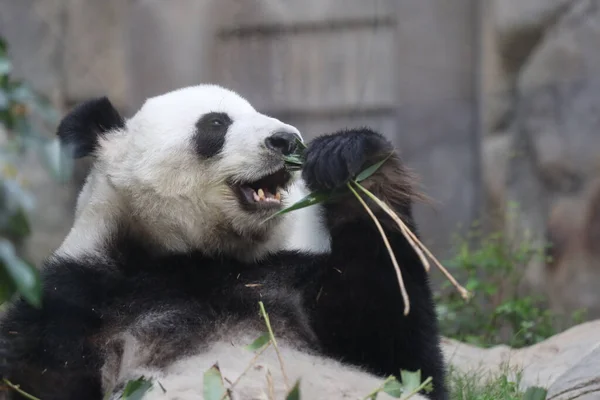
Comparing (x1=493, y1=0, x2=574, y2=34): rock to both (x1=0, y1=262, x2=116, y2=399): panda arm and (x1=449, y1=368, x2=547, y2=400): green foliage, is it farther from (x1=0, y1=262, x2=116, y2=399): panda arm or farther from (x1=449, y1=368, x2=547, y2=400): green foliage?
(x1=0, y1=262, x2=116, y2=399): panda arm

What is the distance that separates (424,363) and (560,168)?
3.79 meters

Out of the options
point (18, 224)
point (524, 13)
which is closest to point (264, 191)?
point (18, 224)

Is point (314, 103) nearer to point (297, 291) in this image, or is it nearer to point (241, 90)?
point (241, 90)

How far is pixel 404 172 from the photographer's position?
3.21 m

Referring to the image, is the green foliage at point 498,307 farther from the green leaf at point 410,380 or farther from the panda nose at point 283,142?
the green leaf at point 410,380

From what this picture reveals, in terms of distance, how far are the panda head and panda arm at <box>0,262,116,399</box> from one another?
0.23 meters

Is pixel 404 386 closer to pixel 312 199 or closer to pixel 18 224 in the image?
pixel 312 199

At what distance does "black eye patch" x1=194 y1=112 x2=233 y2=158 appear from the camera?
351 cm

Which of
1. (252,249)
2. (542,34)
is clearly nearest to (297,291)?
(252,249)

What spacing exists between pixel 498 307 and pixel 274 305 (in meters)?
2.62

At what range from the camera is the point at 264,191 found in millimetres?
3484

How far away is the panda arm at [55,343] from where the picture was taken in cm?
306

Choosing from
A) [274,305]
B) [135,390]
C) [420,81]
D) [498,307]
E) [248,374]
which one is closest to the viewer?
[135,390]

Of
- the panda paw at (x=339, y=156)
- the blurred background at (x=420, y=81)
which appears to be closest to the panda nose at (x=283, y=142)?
the panda paw at (x=339, y=156)
